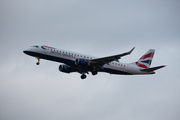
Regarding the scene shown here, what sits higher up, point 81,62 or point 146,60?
point 146,60

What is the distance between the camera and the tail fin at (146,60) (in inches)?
1981

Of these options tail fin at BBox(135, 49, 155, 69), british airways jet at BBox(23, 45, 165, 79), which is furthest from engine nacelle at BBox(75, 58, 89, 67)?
tail fin at BBox(135, 49, 155, 69)

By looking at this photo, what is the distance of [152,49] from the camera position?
5250cm

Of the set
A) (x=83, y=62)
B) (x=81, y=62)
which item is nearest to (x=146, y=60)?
(x=83, y=62)

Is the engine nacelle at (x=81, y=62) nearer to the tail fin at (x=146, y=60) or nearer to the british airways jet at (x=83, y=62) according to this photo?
the british airways jet at (x=83, y=62)

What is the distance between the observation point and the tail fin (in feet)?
165

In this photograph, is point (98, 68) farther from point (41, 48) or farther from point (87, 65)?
point (41, 48)

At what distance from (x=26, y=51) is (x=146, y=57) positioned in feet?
82.6

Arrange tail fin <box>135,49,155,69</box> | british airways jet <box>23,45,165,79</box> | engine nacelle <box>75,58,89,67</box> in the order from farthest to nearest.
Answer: tail fin <box>135,49,155,69</box> → british airways jet <box>23,45,165,79</box> → engine nacelle <box>75,58,89,67</box>

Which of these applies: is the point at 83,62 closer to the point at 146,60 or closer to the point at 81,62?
the point at 81,62

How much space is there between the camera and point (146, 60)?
5125cm

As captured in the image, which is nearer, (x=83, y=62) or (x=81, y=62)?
(x=81, y=62)

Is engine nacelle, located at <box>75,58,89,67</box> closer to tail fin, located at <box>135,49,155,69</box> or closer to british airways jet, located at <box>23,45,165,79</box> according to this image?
british airways jet, located at <box>23,45,165,79</box>

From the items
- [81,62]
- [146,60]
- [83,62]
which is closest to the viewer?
[81,62]
